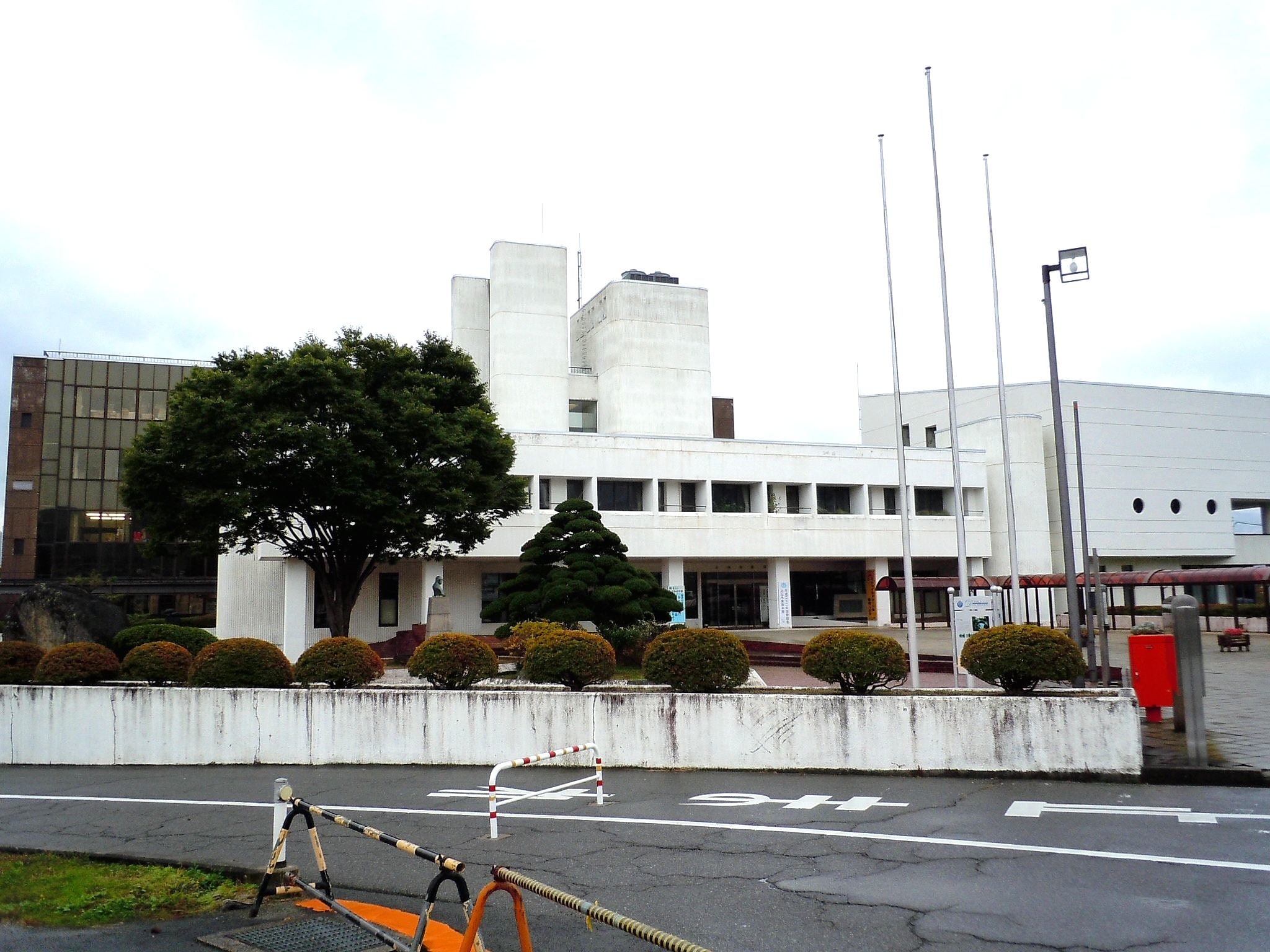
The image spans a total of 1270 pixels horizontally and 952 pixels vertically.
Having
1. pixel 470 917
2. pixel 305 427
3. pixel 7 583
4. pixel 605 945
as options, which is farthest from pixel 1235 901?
pixel 7 583

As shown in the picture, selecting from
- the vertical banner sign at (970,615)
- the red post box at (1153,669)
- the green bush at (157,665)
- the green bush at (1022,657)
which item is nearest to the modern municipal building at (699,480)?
the green bush at (157,665)

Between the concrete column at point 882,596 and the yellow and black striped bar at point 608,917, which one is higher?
the concrete column at point 882,596

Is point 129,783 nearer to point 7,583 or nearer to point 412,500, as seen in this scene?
point 412,500

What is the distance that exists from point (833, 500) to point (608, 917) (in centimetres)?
4352

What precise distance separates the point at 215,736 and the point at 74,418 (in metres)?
57.4

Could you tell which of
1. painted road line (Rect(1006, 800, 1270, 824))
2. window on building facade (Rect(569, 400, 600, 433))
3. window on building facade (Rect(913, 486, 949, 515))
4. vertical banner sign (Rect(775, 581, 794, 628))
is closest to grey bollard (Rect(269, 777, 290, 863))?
painted road line (Rect(1006, 800, 1270, 824))

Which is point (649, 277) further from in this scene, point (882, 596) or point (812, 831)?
point (812, 831)

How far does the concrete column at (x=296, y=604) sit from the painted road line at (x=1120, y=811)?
31.4 metres

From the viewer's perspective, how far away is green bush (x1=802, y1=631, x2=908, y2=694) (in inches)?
520

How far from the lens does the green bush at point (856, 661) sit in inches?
520

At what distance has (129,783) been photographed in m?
14.0

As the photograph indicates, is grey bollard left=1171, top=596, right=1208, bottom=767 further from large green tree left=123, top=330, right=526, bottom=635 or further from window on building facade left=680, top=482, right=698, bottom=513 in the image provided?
window on building facade left=680, top=482, right=698, bottom=513

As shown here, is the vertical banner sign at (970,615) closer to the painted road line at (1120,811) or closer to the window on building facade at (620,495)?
the painted road line at (1120,811)

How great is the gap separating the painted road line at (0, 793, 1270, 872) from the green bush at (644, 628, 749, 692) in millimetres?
3678
